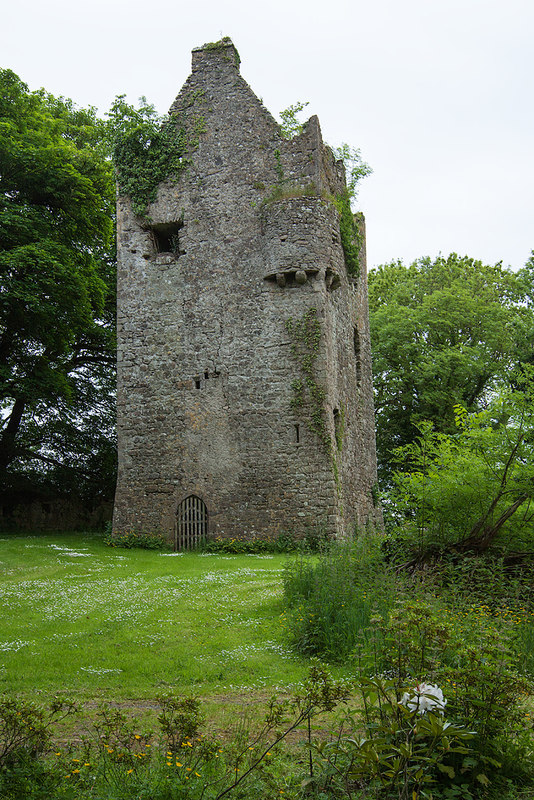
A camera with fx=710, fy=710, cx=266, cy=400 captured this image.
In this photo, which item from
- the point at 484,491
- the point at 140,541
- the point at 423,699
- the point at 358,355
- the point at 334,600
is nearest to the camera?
the point at 423,699

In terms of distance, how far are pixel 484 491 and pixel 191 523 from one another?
8.90 meters

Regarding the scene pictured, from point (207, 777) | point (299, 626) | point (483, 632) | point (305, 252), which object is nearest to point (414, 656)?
point (483, 632)

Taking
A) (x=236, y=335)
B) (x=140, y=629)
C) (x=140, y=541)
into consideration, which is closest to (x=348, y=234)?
(x=236, y=335)

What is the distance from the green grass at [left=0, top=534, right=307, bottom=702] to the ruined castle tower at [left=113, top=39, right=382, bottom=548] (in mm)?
3190

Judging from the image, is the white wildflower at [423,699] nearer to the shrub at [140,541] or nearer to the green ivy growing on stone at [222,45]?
the shrub at [140,541]

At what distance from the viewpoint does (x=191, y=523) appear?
59.1ft

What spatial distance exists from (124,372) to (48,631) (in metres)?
11.2

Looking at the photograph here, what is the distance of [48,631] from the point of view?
29.1ft

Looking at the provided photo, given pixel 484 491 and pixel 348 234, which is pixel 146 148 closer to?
pixel 348 234

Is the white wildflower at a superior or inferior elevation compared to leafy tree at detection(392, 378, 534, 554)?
inferior

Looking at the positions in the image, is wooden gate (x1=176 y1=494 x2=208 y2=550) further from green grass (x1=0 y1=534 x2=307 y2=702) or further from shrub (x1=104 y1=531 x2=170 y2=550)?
green grass (x1=0 y1=534 x2=307 y2=702)

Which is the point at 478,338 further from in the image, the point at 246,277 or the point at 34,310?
the point at 34,310

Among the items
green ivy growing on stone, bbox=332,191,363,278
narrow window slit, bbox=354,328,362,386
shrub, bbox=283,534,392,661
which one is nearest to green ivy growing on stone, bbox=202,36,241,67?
green ivy growing on stone, bbox=332,191,363,278

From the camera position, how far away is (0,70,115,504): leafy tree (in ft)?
63.8
